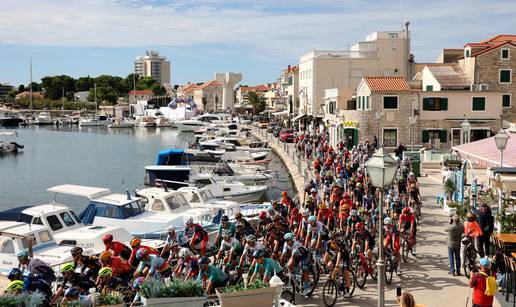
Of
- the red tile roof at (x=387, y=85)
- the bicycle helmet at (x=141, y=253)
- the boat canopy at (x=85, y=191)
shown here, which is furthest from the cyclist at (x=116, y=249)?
the red tile roof at (x=387, y=85)

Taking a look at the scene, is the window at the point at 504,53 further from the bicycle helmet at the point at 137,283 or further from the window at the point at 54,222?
the bicycle helmet at the point at 137,283

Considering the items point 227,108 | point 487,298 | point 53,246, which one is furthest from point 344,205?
point 227,108

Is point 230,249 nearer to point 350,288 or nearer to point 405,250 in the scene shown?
point 350,288

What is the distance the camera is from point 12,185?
49281 mm

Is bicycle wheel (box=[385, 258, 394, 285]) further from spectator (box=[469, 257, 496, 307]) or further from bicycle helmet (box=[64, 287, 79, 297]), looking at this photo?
bicycle helmet (box=[64, 287, 79, 297])

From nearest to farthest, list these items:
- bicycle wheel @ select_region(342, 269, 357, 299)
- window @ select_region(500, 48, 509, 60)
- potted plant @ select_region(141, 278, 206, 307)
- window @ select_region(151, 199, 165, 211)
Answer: potted plant @ select_region(141, 278, 206, 307) < bicycle wheel @ select_region(342, 269, 357, 299) < window @ select_region(151, 199, 165, 211) < window @ select_region(500, 48, 509, 60)

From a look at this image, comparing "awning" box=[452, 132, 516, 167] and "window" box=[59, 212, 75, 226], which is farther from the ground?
"awning" box=[452, 132, 516, 167]

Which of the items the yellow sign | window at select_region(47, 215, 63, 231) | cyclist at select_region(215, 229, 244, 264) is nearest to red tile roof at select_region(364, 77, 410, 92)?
the yellow sign

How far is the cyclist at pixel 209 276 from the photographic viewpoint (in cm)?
1187

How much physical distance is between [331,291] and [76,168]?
2026 inches

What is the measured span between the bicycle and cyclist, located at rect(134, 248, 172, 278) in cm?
342

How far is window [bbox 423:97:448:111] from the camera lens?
44625mm

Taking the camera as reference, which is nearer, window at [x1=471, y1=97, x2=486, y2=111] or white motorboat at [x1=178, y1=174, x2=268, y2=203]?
white motorboat at [x1=178, y1=174, x2=268, y2=203]

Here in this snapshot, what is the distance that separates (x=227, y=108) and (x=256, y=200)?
127m
